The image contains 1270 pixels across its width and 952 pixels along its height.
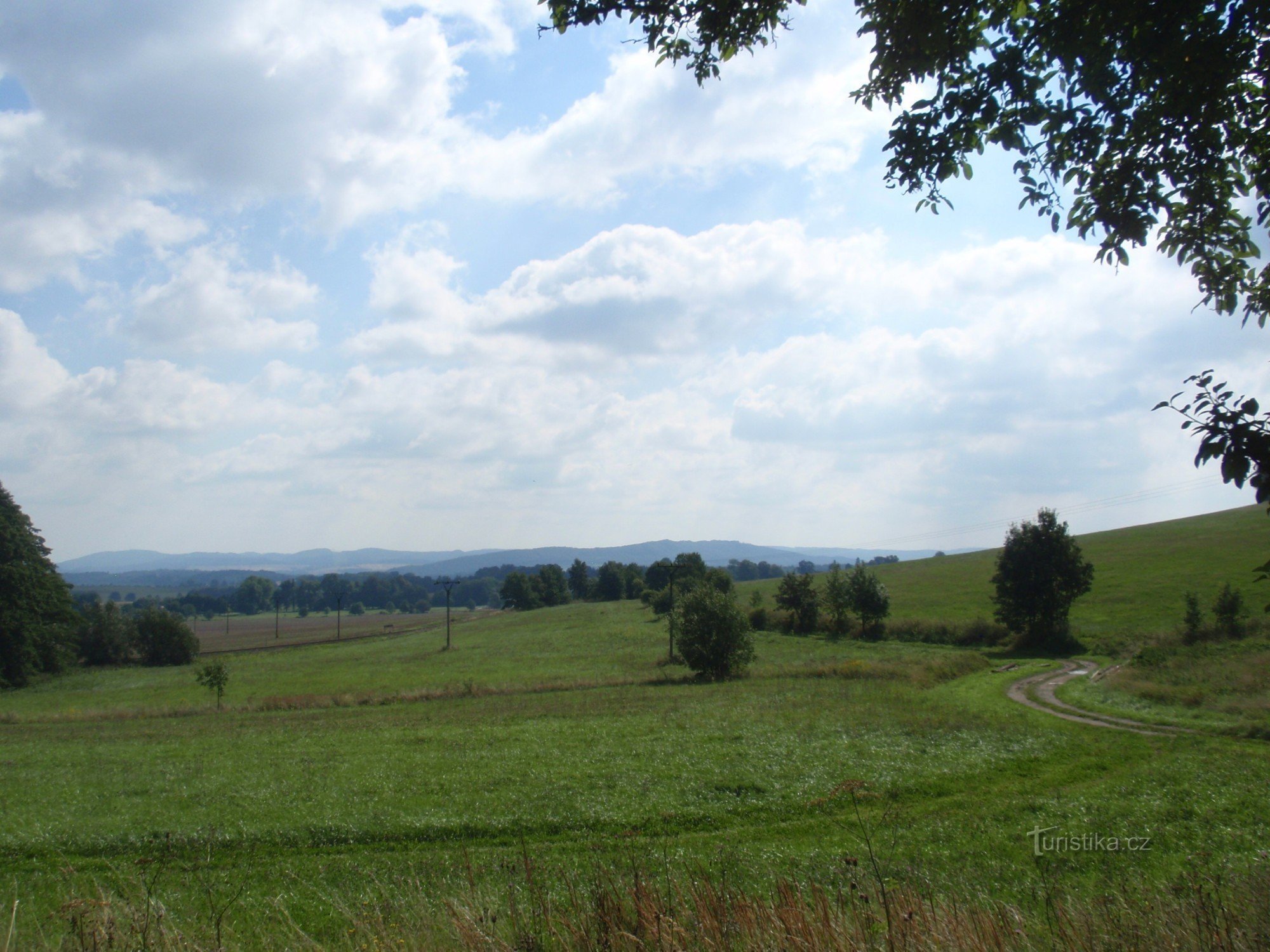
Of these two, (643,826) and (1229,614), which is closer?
(643,826)

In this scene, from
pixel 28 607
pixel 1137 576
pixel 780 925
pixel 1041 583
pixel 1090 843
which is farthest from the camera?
pixel 1137 576

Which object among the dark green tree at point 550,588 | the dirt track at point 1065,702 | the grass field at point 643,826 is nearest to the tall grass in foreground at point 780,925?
the grass field at point 643,826

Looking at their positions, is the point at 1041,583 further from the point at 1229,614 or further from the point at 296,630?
the point at 296,630

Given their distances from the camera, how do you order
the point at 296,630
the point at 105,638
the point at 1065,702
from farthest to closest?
1. the point at 296,630
2. the point at 105,638
3. the point at 1065,702

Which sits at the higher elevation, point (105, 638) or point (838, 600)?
point (838, 600)

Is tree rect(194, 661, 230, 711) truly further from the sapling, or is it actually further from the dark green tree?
the dark green tree

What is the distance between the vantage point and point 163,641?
87.1m

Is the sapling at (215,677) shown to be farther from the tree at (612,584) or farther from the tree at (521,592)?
the tree at (521,592)

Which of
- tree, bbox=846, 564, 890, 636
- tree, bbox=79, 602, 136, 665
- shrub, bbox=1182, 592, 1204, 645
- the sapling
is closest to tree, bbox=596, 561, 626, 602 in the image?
tree, bbox=846, 564, 890, 636

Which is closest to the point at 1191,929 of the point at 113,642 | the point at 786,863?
the point at 786,863

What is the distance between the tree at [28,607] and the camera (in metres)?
64.9

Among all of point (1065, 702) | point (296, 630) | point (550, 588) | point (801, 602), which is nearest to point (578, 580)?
point (550, 588)

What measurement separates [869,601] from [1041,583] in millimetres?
16177

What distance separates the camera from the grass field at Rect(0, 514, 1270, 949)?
4.80 m
